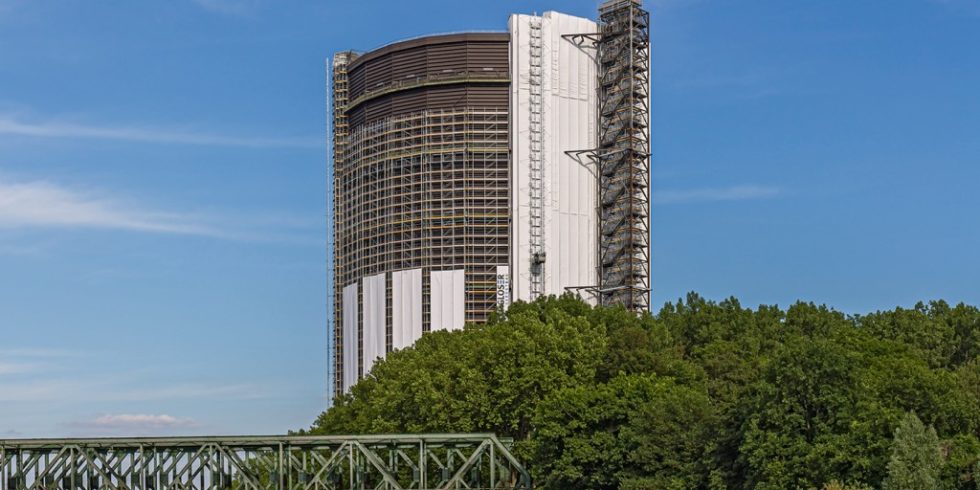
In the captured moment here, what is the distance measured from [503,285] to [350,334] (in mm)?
21038

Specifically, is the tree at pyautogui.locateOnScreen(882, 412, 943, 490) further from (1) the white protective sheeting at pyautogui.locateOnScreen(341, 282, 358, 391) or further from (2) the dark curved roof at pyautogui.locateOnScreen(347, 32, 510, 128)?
(1) the white protective sheeting at pyautogui.locateOnScreen(341, 282, 358, 391)

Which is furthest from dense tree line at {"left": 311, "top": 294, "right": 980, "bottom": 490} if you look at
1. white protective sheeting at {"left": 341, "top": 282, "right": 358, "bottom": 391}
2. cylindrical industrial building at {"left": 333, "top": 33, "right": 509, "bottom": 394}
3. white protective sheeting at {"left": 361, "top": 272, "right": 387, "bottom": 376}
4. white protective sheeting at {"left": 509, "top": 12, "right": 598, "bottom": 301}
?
white protective sheeting at {"left": 341, "top": 282, "right": 358, "bottom": 391}

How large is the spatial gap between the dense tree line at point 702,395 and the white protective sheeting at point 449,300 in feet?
90.7

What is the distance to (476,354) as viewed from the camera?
302 ft

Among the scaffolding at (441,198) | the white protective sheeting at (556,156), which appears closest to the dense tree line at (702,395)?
the white protective sheeting at (556,156)

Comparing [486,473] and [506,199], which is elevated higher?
[506,199]

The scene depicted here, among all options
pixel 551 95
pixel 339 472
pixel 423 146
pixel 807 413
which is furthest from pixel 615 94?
pixel 807 413

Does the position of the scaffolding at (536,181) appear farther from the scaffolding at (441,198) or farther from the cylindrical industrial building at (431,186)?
the cylindrical industrial building at (431,186)

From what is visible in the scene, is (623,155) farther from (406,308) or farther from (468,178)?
(406,308)

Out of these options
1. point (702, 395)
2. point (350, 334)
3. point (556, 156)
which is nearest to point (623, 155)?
point (556, 156)

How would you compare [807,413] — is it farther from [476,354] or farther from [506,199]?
[506,199]

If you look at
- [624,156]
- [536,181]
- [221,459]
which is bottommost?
[221,459]

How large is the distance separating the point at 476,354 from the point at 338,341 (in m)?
64.1

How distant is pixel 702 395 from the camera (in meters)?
82.7
